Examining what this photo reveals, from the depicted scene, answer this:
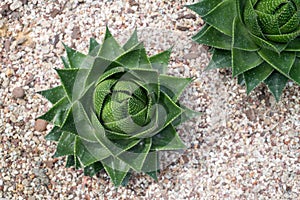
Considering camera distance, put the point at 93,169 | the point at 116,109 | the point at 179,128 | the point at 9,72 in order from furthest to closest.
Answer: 1. the point at 9,72
2. the point at 179,128
3. the point at 93,169
4. the point at 116,109

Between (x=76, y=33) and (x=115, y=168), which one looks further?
(x=76, y=33)

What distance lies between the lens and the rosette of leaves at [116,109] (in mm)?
2412

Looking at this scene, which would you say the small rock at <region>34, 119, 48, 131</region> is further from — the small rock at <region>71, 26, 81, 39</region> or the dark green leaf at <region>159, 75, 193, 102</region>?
the dark green leaf at <region>159, 75, 193, 102</region>

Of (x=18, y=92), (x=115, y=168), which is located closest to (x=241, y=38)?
(x=115, y=168)

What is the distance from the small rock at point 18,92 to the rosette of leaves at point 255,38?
1.11 meters

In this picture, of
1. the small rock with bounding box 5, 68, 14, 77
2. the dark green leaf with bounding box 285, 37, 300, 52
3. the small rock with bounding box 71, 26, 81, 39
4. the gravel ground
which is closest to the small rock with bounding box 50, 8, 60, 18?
the gravel ground

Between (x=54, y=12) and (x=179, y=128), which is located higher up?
(x=54, y=12)

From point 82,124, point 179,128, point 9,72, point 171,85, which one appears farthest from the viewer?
point 9,72

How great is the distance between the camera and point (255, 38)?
272cm

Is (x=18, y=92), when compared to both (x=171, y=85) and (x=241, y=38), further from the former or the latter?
(x=241, y=38)

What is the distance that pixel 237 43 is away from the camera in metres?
2.76

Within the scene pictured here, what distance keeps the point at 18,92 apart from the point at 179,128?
100 centimetres

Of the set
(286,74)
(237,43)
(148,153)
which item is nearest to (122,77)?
(148,153)

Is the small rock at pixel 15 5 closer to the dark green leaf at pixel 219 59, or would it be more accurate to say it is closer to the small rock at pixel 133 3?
the small rock at pixel 133 3
